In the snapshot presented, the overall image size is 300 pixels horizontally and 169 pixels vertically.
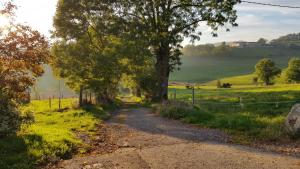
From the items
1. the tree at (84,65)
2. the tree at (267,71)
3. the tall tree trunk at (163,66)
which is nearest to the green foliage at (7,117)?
the tree at (84,65)

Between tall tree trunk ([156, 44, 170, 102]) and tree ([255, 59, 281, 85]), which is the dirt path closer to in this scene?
tall tree trunk ([156, 44, 170, 102])

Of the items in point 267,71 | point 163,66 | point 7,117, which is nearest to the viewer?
point 7,117

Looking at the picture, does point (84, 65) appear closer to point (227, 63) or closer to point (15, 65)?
point (15, 65)

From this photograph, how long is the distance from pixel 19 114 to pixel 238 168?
9.05m

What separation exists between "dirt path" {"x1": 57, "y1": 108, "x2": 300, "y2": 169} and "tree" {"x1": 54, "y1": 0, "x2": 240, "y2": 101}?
23354 millimetres

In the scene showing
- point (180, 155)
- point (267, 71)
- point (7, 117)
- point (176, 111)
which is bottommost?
point (180, 155)

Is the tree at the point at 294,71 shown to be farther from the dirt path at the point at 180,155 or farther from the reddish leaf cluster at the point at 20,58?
the reddish leaf cluster at the point at 20,58

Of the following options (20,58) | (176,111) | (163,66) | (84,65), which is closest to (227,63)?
(163,66)

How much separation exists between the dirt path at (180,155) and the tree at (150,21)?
76.6 feet

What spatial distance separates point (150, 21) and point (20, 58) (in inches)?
1064

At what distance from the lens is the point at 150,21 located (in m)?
40.9

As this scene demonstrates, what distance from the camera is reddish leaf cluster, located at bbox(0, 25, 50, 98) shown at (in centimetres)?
1455

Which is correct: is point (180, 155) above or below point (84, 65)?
below

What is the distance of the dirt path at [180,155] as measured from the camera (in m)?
11.0
